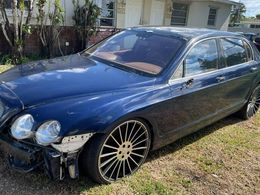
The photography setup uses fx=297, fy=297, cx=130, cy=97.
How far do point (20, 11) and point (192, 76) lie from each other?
22.0ft

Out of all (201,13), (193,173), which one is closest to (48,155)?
(193,173)

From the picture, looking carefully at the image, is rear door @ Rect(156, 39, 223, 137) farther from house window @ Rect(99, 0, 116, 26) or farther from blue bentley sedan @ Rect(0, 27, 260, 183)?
house window @ Rect(99, 0, 116, 26)

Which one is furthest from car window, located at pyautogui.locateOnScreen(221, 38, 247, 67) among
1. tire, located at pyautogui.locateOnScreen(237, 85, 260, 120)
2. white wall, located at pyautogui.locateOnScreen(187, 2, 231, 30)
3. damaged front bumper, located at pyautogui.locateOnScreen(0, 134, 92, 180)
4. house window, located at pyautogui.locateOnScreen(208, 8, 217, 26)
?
house window, located at pyautogui.locateOnScreen(208, 8, 217, 26)

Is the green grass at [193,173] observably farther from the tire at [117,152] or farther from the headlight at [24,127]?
the headlight at [24,127]

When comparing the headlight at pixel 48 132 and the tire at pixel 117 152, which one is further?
the tire at pixel 117 152

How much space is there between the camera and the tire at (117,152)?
2.88 m

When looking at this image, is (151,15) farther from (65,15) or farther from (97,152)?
(97,152)

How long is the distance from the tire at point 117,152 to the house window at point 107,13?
9.80 meters

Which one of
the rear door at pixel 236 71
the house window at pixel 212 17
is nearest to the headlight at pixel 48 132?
the rear door at pixel 236 71

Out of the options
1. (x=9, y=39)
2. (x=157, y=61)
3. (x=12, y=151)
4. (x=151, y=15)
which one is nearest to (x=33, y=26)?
(x=9, y=39)

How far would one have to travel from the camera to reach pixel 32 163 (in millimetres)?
2676

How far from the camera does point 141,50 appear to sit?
156 inches

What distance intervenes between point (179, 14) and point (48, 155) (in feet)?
49.7

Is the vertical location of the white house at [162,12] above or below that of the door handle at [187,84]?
above
